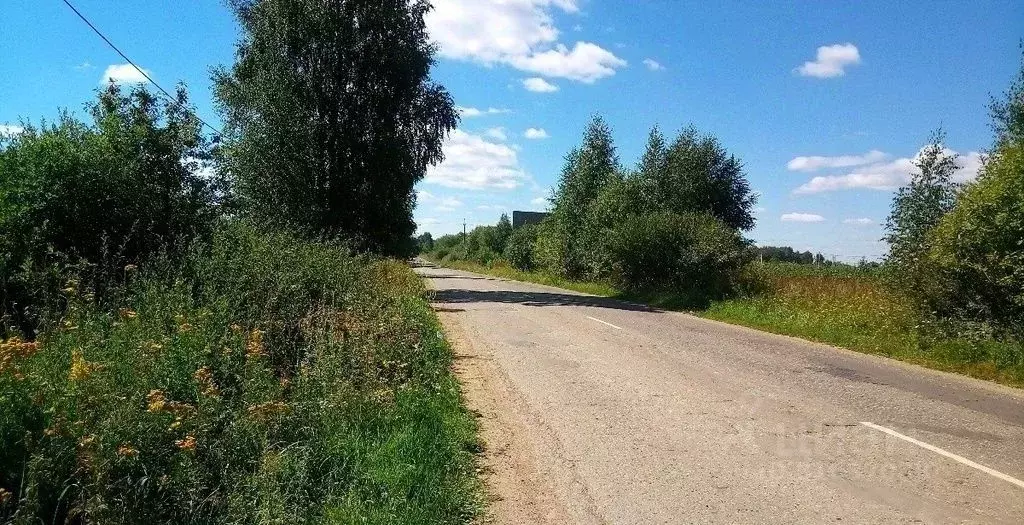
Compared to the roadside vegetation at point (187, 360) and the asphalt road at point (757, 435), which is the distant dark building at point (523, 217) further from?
the asphalt road at point (757, 435)

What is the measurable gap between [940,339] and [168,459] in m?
13.4

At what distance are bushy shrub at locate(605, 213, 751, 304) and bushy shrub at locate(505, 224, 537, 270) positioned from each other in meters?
23.6

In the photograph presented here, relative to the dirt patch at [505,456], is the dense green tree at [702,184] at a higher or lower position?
higher

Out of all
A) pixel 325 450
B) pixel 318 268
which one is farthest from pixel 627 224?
pixel 325 450

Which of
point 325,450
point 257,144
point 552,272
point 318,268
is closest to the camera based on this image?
point 325,450

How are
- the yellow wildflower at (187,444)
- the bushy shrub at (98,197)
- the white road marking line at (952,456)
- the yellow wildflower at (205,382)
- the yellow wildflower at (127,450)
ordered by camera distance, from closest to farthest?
the yellow wildflower at (127,450), the yellow wildflower at (187,444), the yellow wildflower at (205,382), the white road marking line at (952,456), the bushy shrub at (98,197)

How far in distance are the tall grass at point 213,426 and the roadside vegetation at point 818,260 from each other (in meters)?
9.65

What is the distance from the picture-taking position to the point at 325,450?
5.58 metres

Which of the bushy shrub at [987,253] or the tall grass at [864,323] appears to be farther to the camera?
the bushy shrub at [987,253]

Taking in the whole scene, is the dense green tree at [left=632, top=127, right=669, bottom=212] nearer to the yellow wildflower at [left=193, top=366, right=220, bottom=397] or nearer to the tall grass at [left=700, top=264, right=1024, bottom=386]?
the tall grass at [left=700, top=264, right=1024, bottom=386]

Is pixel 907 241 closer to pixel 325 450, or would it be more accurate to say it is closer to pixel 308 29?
pixel 325 450

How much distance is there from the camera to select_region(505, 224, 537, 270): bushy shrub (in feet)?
184

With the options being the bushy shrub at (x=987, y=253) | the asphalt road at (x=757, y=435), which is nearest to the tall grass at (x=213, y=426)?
the asphalt road at (x=757, y=435)

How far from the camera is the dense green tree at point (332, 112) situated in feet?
80.5
